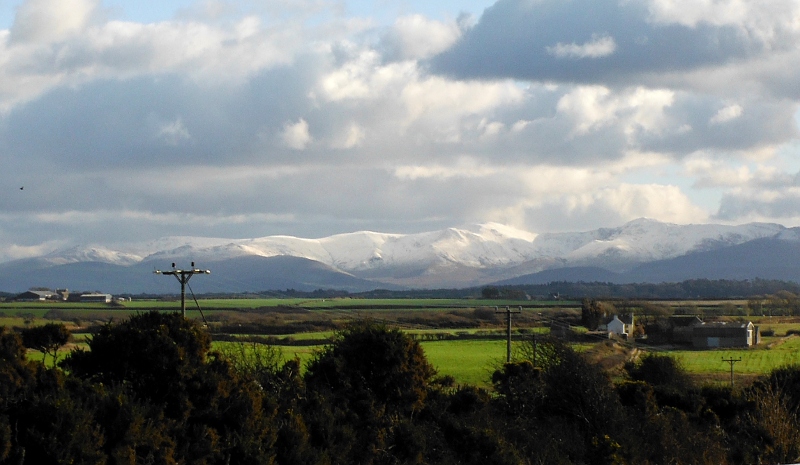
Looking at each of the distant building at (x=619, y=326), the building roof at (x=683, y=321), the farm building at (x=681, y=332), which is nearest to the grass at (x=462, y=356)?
the farm building at (x=681, y=332)

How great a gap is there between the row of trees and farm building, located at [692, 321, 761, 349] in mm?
73662

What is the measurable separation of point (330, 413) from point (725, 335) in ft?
323

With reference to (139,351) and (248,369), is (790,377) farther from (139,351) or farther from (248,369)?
(139,351)

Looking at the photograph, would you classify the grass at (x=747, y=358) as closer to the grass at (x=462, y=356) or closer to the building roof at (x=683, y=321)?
the grass at (x=462, y=356)

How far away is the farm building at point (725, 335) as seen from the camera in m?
122

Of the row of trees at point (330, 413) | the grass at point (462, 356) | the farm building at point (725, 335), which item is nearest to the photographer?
the row of trees at point (330, 413)

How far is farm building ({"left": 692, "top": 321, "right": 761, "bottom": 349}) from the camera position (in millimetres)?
121750

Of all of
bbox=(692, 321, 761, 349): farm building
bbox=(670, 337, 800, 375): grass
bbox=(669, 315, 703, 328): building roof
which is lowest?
bbox=(670, 337, 800, 375): grass

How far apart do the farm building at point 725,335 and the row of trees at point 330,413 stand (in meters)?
73.7

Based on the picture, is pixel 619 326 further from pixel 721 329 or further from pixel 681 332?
pixel 721 329

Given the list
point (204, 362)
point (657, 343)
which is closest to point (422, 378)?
point (204, 362)

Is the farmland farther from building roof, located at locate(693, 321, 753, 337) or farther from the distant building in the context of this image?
the distant building

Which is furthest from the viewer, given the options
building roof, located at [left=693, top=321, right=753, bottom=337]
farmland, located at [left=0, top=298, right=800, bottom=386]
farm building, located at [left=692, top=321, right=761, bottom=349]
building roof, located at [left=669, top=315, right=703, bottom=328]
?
building roof, located at [left=669, top=315, right=703, bottom=328]

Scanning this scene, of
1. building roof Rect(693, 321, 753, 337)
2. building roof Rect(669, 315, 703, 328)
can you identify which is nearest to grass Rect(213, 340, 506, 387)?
building roof Rect(693, 321, 753, 337)
